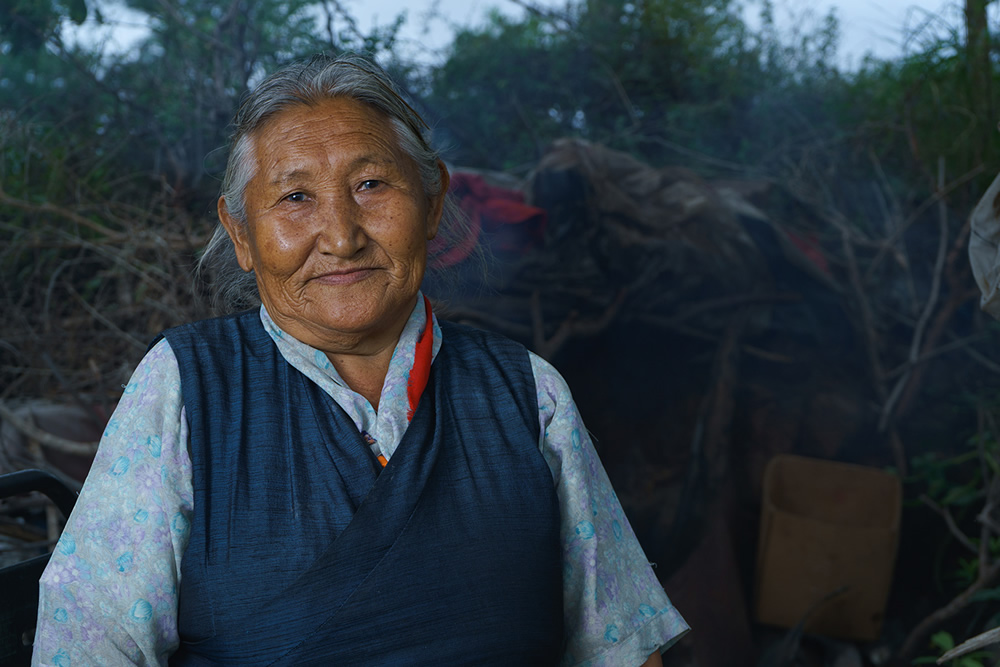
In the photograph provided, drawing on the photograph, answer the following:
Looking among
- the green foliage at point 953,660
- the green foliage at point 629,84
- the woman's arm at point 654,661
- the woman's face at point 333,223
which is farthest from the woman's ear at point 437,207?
the green foliage at point 629,84

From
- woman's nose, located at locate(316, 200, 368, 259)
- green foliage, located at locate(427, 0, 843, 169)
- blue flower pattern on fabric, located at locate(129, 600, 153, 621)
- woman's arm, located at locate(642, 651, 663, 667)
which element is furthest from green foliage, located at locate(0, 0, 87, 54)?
woman's arm, located at locate(642, 651, 663, 667)

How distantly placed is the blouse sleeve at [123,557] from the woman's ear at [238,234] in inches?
15.7

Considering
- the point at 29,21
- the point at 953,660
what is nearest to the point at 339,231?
the point at 953,660

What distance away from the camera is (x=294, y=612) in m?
1.18

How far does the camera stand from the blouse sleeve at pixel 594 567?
1.44 meters

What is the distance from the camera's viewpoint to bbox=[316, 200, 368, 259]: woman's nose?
1.36 meters

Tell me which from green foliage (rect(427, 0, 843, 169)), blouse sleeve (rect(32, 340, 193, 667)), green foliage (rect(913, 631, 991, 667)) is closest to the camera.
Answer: blouse sleeve (rect(32, 340, 193, 667))

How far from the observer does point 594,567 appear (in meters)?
1.43

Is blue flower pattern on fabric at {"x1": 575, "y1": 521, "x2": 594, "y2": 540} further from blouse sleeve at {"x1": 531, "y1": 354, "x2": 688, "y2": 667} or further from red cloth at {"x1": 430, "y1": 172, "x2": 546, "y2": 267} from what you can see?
red cloth at {"x1": 430, "y1": 172, "x2": 546, "y2": 267}

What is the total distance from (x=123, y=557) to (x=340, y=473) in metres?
0.35

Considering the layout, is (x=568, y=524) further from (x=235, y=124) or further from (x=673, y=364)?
(x=673, y=364)

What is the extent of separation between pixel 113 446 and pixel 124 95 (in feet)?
12.3

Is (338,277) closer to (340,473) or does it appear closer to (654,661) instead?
(340,473)

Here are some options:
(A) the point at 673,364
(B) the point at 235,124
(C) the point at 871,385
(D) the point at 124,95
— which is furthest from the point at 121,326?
(C) the point at 871,385
